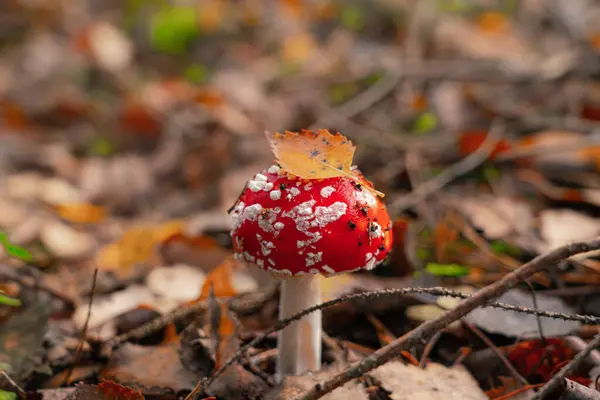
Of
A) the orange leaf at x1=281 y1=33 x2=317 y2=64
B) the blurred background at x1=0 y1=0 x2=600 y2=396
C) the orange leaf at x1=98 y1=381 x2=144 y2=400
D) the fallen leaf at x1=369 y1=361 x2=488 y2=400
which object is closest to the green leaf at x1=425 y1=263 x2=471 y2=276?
the blurred background at x1=0 y1=0 x2=600 y2=396

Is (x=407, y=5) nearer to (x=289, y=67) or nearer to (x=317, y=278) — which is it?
(x=289, y=67)

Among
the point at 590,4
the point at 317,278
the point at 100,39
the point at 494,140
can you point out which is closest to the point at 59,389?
the point at 317,278

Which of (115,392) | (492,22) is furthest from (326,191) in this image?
(492,22)

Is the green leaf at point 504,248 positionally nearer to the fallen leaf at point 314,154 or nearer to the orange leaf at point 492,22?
the fallen leaf at point 314,154

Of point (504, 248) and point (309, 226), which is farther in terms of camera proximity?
point (504, 248)

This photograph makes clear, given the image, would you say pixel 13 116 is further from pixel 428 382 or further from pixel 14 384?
pixel 428 382

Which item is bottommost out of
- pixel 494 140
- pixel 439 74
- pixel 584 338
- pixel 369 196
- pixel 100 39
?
pixel 584 338

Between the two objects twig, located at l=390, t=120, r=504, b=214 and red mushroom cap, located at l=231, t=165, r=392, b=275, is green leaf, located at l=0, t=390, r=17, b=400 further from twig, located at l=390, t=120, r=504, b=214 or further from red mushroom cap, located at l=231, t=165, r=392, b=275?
twig, located at l=390, t=120, r=504, b=214
